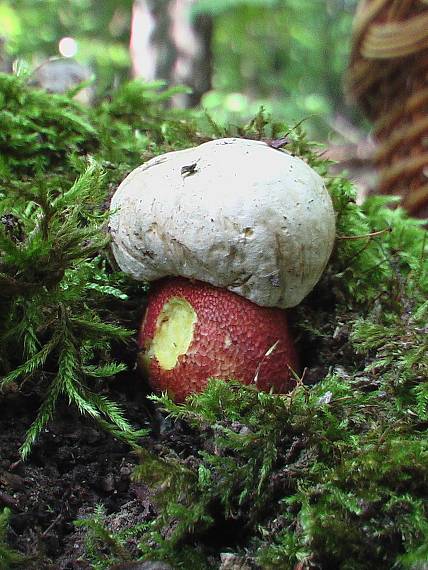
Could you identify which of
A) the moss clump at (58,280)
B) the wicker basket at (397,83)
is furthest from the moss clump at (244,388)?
the wicker basket at (397,83)

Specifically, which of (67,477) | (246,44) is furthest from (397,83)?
(246,44)

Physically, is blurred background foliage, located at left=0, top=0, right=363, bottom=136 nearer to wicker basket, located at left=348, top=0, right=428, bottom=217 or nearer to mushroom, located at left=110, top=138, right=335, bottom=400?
wicker basket, located at left=348, top=0, right=428, bottom=217

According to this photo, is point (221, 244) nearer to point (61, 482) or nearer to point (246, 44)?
point (61, 482)

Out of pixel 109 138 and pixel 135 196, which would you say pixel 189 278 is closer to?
pixel 135 196

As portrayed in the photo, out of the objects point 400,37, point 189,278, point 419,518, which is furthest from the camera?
point 400,37

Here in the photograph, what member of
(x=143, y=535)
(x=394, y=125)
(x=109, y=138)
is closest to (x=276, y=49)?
(x=394, y=125)

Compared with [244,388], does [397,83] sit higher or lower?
higher
